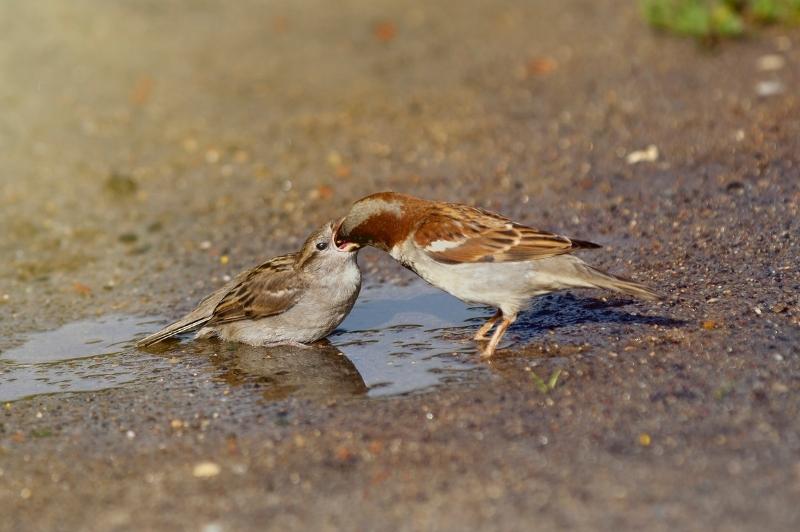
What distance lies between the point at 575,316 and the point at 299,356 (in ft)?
6.33

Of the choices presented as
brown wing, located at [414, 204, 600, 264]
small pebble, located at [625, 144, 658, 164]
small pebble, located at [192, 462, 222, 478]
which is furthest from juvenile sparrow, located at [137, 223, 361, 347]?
small pebble, located at [625, 144, 658, 164]

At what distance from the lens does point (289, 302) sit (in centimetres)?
780

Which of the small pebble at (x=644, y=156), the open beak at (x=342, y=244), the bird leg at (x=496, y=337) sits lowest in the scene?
the bird leg at (x=496, y=337)

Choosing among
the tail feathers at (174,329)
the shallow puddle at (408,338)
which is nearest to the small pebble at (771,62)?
the shallow puddle at (408,338)

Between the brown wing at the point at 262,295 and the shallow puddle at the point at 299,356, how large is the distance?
257 millimetres

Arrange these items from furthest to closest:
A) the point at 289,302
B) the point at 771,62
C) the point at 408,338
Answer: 1. the point at 771,62
2. the point at 289,302
3. the point at 408,338

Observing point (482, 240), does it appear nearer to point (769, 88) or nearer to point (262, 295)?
point (262, 295)

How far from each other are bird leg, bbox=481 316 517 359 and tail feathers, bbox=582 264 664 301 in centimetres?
58

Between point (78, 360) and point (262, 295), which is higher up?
point (262, 295)

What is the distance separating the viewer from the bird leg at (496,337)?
23.2 feet

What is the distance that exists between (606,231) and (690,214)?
0.70 metres

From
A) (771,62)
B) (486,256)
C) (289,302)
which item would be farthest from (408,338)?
(771,62)

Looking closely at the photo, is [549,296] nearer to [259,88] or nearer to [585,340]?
[585,340]

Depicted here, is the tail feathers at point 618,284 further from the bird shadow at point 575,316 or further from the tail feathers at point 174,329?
the tail feathers at point 174,329
